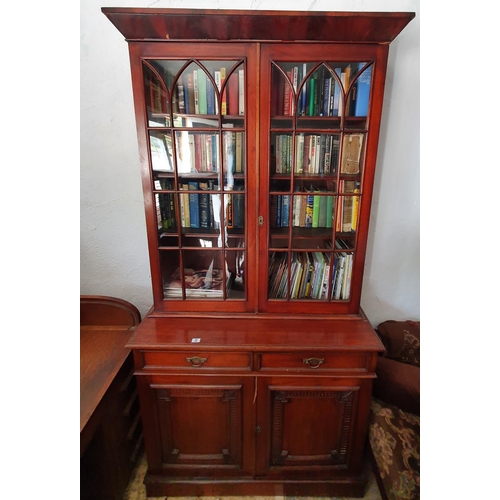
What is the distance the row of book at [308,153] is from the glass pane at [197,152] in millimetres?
261

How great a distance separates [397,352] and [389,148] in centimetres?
106

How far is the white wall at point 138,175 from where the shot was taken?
53.7 inches

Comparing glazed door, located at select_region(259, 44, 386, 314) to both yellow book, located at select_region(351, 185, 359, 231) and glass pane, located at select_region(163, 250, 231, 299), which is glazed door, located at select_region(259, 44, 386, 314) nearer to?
yellow book, located at select_region(351, 185, 359, 231)

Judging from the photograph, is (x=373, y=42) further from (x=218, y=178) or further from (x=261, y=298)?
(x=261, y=298)

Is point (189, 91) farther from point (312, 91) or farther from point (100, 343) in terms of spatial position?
point (100, 343)

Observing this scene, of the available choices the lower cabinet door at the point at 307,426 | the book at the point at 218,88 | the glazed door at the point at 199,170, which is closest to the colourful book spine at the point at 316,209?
the glazed door at the point at 199,170

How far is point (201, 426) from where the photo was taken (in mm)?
1318

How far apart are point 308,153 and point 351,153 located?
176 millimetres

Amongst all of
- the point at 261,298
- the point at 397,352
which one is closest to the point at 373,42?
the point at 261,298

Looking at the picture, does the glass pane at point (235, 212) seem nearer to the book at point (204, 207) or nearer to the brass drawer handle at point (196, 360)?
the book at point (204, 207)

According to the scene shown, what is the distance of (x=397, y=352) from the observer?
154 centimetres

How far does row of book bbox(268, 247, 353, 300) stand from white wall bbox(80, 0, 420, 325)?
0.38 metres

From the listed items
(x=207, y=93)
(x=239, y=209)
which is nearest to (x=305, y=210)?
Answer: (x=239, y=209)

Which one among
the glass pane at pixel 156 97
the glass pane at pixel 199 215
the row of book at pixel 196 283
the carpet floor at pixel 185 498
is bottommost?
the carpet floor at pixel 185 498
